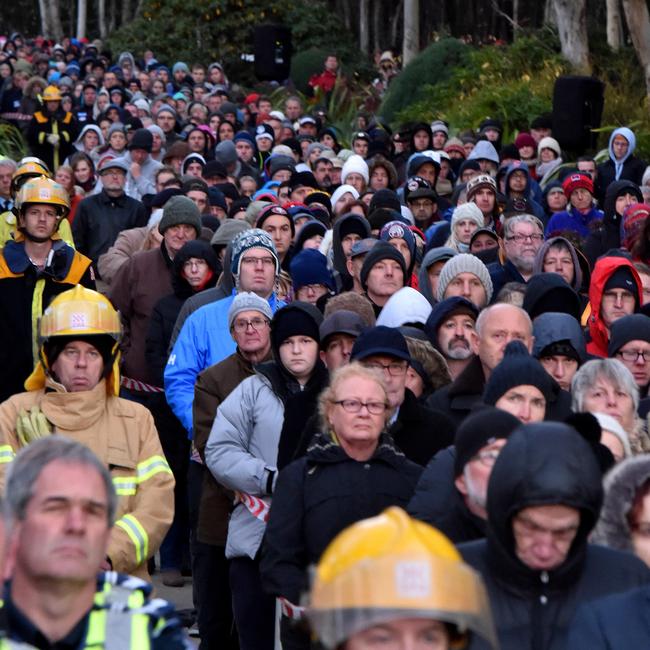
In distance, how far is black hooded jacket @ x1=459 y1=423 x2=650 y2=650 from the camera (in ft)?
14.7

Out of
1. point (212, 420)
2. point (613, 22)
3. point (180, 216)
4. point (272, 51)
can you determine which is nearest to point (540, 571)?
point (212, 420)

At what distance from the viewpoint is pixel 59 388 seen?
20.2 ft

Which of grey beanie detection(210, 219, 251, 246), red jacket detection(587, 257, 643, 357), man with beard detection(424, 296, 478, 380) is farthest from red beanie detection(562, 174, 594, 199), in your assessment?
man with beard detection(424, 296, 478, 380)

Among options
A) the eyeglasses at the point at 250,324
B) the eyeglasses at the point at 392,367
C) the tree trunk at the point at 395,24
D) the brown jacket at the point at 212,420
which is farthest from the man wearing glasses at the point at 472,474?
the tree trunk at the point at 395,24

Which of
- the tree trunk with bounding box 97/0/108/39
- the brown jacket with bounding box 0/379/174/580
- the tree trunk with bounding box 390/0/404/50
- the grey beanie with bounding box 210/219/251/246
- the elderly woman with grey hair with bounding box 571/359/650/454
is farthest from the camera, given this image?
the tree trunk with bounding box 97/0/108/39

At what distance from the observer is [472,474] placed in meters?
5.35

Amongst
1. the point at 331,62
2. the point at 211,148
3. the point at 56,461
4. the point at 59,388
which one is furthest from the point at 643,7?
the point at 56,461

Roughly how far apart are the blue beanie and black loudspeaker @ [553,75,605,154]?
10.2 metres

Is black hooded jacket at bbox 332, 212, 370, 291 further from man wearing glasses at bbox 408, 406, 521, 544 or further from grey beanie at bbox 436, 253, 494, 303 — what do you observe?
man wearing glasses at bbox 408, 406, 521, 544

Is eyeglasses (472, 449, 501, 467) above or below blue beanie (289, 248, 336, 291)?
below

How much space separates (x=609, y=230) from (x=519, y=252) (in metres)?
2.82

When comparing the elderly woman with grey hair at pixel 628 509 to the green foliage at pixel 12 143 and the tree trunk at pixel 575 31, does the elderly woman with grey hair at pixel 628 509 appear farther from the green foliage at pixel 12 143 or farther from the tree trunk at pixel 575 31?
the tree trunk at pixel 575 31

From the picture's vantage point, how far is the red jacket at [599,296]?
9203 mm

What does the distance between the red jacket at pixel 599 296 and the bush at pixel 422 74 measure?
2019 centimetres
